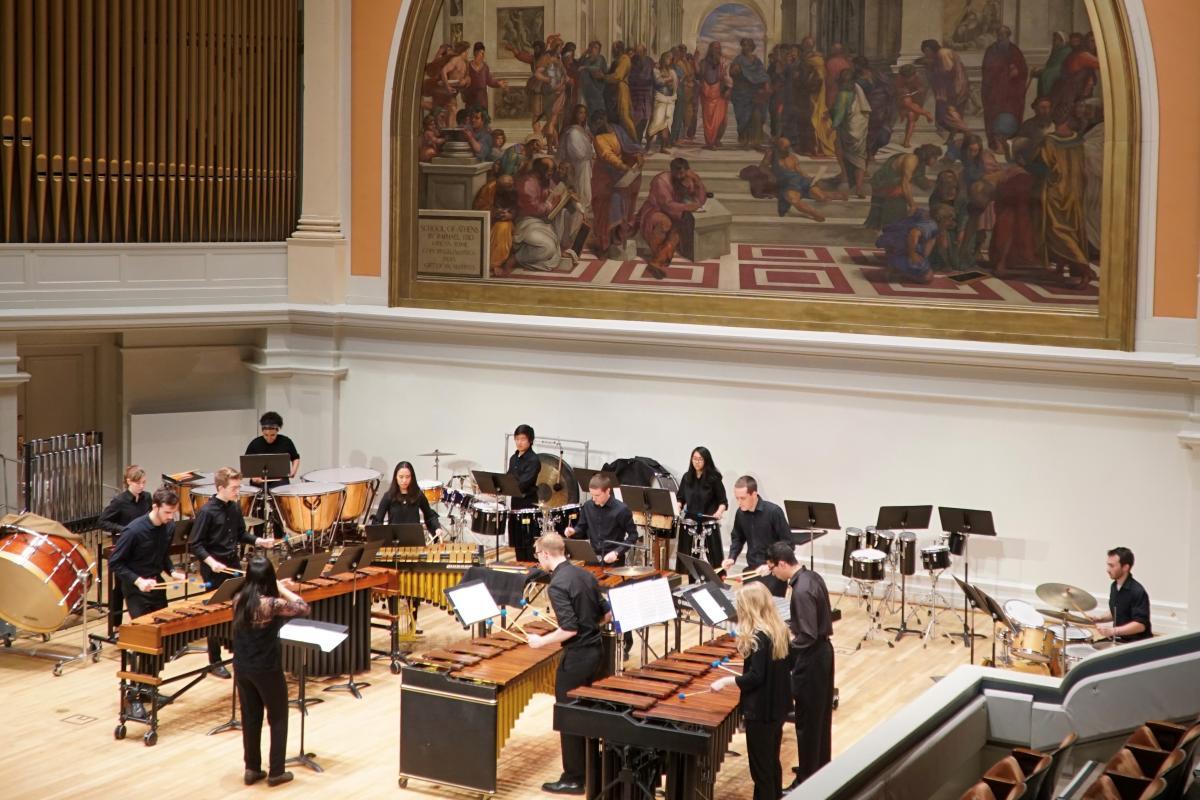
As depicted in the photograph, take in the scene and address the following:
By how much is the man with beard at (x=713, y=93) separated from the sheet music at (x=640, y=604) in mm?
5623

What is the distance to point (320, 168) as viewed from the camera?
47.9ft

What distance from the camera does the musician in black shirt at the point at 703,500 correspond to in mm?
11938

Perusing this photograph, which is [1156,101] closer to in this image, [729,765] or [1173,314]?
[1173,314]

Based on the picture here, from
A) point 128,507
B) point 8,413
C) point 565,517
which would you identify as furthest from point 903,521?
point 8,413

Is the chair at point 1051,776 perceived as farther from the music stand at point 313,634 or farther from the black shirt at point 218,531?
the black shirt at point 218,531

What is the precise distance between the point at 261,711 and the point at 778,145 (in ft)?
22.9

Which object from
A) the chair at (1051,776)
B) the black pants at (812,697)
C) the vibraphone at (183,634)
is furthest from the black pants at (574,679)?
the chair at (1051,776)

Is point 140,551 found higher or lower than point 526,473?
lower

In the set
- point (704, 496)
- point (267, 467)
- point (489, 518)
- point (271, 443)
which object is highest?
point (271, 443)

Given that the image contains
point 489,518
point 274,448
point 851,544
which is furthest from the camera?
point 274,448

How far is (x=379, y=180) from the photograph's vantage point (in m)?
14.5

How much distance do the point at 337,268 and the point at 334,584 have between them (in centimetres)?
554

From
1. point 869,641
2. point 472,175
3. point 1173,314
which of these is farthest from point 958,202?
point 472,175

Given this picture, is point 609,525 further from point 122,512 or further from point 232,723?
point 122,512
